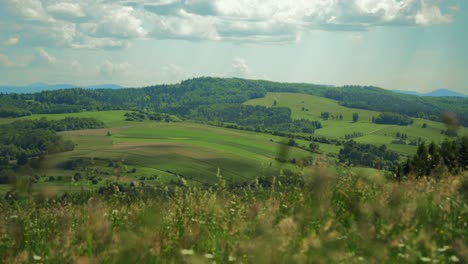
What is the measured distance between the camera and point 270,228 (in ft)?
16.9

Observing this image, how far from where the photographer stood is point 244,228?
5.50m

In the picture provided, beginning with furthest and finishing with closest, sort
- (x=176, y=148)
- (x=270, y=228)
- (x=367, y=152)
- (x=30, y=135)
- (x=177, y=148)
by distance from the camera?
(x=30, y=135) → (x=367, y=152) → (x=176, y=148) → (x=177, y=148) → (x=270, y=228)

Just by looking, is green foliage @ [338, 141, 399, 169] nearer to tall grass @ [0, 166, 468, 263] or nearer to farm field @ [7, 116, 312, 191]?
farm field @ [7, 116, 312, 191]

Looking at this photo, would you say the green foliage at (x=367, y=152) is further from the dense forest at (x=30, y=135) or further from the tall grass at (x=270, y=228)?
the tall grass at (x=270, y=228)

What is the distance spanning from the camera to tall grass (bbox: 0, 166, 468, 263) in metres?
4.57

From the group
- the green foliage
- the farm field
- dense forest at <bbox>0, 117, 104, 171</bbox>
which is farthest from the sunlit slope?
the green foliage

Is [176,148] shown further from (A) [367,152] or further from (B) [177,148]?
(A) [367,152]

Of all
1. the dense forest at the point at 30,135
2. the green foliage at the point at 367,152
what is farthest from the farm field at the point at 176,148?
the green foliage at the point at 367,152

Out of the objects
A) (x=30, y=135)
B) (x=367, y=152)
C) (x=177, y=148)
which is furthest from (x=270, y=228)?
(x=30, y=135)

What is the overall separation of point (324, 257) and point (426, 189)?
10.8 ft

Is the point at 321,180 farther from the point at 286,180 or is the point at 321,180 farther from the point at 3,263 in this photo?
the point at 3,263

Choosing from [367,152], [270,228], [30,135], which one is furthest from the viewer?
[30,135]

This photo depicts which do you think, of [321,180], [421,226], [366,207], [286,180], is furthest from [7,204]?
[421,226]

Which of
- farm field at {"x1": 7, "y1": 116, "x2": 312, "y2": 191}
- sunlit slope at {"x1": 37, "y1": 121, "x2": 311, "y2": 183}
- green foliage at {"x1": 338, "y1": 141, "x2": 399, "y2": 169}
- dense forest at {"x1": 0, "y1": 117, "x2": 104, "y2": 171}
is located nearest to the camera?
farm field at {"x1": 7, "y1": 116, "x2": 312, "y2": 191}
